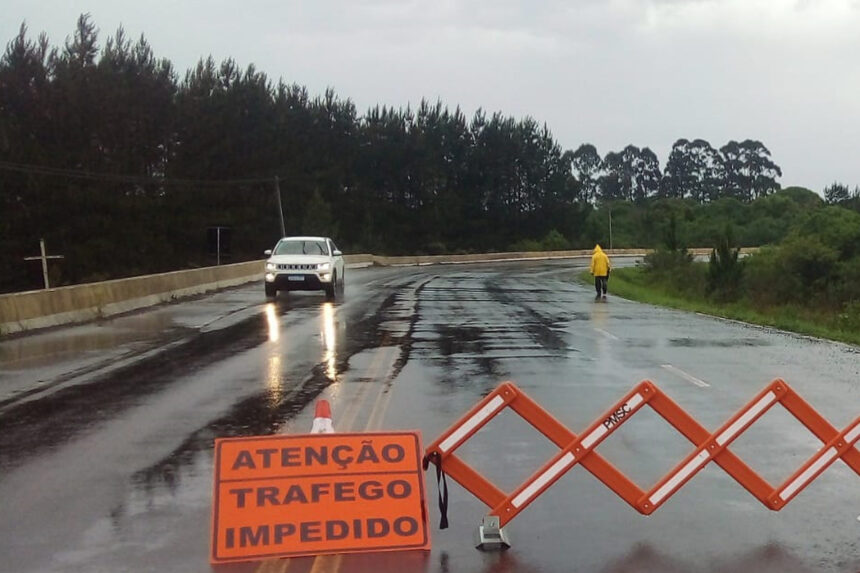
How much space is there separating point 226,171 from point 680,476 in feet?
262

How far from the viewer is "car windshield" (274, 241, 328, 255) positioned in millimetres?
30812

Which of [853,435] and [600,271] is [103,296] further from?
[853,435]

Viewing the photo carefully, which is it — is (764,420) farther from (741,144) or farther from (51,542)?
Answer: (741,144)

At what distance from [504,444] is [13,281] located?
213 ft

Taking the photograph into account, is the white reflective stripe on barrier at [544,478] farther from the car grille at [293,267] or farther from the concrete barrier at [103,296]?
the car grille at [293,267]

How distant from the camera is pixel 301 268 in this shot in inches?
1169

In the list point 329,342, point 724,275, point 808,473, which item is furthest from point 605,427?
point 724,275

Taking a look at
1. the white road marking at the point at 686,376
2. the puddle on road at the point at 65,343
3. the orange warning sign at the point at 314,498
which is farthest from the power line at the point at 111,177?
the orange warning sign at the point at 314,498

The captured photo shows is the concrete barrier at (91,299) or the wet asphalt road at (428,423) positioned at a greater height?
the concrete barrier at (91,299)

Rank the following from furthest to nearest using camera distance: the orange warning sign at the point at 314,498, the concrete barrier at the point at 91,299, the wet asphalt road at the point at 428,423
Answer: the concrete barrier at the point at 91,299 < the wet asphalt road at the point at 428,423 < the orange warning sign at the point at 314,498

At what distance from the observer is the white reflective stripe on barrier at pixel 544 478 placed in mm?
6195

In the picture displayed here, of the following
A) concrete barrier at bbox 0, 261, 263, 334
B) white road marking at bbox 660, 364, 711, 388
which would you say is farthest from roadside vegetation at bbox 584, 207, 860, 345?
white road marking at bbox 660, 364, 711, 388

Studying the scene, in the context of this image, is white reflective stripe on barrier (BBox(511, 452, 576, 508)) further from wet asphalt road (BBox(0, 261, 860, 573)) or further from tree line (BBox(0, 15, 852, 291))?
tree line (BBox(0, 15, 852, 291))

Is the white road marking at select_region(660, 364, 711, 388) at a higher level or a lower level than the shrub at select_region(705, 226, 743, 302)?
higher
